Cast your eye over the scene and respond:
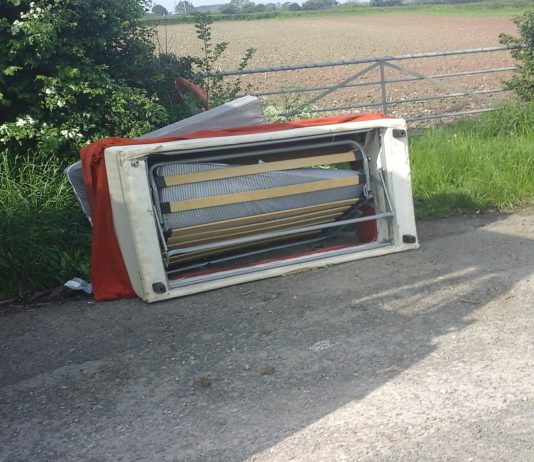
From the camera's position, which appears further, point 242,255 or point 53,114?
point 53,114

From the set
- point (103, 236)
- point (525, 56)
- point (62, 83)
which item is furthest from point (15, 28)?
point (525, 56)

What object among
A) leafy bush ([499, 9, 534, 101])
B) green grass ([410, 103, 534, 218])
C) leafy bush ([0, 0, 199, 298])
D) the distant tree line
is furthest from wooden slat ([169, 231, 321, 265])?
the distant tree line

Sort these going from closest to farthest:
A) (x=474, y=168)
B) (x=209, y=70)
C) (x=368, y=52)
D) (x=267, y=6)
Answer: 1. (x=474, y=168)
2. (x=209, y=70)
3. (x=368, y=52)
4. (x=267, y=6)

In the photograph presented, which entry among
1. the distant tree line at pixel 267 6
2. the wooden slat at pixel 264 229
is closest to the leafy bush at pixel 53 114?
the wooden slat at pixel 264 229

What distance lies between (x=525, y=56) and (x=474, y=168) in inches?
141

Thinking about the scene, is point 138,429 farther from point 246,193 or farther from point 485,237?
point 485,237

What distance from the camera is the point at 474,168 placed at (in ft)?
28.5

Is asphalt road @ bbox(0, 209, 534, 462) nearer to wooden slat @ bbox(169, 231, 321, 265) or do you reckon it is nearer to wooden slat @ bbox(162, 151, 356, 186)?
wooden slat @ bbox(169, 231, 321, 265)

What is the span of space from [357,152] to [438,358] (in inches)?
96.5

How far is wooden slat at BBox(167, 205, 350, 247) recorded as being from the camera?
6059 mm

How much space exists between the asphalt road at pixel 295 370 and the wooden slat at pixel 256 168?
32.6 inches

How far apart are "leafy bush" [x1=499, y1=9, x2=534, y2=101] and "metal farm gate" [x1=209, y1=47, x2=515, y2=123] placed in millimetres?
285

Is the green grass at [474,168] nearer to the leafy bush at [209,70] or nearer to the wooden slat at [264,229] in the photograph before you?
the wooden slat at [264,229]

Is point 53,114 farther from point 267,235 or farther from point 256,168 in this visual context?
point 267,235
